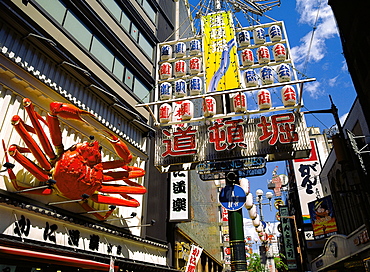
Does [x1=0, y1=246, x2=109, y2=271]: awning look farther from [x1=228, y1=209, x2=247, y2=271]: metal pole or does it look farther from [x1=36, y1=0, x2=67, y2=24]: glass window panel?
[x1=36, y1=0, x2=67, y2=24]: glass window panel

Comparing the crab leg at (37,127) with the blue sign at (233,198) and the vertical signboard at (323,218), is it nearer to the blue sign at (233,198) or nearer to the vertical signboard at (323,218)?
the blue sign at (233,198)

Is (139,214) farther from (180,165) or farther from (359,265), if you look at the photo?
(359,265)

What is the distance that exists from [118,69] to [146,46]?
15.4 ft

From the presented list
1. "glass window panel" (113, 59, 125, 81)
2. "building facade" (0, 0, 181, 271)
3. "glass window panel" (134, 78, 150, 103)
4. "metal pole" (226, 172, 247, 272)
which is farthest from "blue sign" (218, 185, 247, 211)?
"glass window panel" (134, 78, 150, 103)

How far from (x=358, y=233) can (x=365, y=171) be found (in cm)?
384

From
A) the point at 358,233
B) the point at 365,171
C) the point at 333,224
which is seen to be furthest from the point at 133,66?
the point at 333,224

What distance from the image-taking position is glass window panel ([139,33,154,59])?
19.1m

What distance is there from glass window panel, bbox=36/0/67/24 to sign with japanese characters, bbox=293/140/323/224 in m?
30.1

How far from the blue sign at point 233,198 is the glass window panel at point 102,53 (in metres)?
9.85

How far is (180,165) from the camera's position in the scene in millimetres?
14227

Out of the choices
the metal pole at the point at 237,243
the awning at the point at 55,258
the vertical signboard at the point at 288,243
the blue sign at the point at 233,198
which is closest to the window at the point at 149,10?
the blue sign at the point at 233,198

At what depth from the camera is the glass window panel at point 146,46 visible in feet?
62.8

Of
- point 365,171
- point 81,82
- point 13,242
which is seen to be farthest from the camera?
point 365,171

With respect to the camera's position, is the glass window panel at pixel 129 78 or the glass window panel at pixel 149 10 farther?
the glass window panel at pixel 149 10
